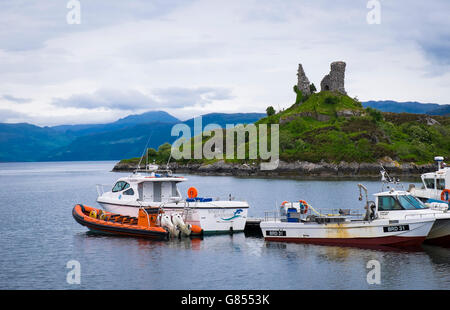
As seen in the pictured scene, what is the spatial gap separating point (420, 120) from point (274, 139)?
51.6 metres

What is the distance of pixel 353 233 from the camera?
30.8 metres

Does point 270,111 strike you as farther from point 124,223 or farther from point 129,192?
point 124,223

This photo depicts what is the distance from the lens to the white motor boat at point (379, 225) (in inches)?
1167

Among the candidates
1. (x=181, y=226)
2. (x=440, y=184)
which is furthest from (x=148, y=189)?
(x=440, y=184)

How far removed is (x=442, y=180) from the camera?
36.5 m

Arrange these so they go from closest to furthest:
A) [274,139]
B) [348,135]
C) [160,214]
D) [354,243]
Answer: [354,243] < [160,214] < [348,135] < [274,139]

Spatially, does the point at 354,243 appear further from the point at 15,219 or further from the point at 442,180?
the point at 15,219

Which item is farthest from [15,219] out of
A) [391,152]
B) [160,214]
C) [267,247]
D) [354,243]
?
[391,152]

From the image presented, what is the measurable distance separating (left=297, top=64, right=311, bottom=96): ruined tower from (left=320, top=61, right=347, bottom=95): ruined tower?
18.1 ft

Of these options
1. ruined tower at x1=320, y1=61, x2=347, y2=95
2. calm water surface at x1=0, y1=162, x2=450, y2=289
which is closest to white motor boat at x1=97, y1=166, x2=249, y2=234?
calm water surface at x1=0, y1=162, x2=450, y2=289

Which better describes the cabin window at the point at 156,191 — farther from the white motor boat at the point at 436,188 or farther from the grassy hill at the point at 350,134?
the grassy hill at the point at 350,134

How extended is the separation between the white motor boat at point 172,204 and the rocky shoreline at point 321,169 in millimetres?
80913

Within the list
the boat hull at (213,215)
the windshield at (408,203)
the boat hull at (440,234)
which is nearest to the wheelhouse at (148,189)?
the boat hull at (213,215)

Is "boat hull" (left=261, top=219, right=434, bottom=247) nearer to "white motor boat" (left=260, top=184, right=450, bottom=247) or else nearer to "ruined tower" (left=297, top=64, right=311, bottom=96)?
"white motor boat" (left=260, top=184, right=450, bottom=247)
